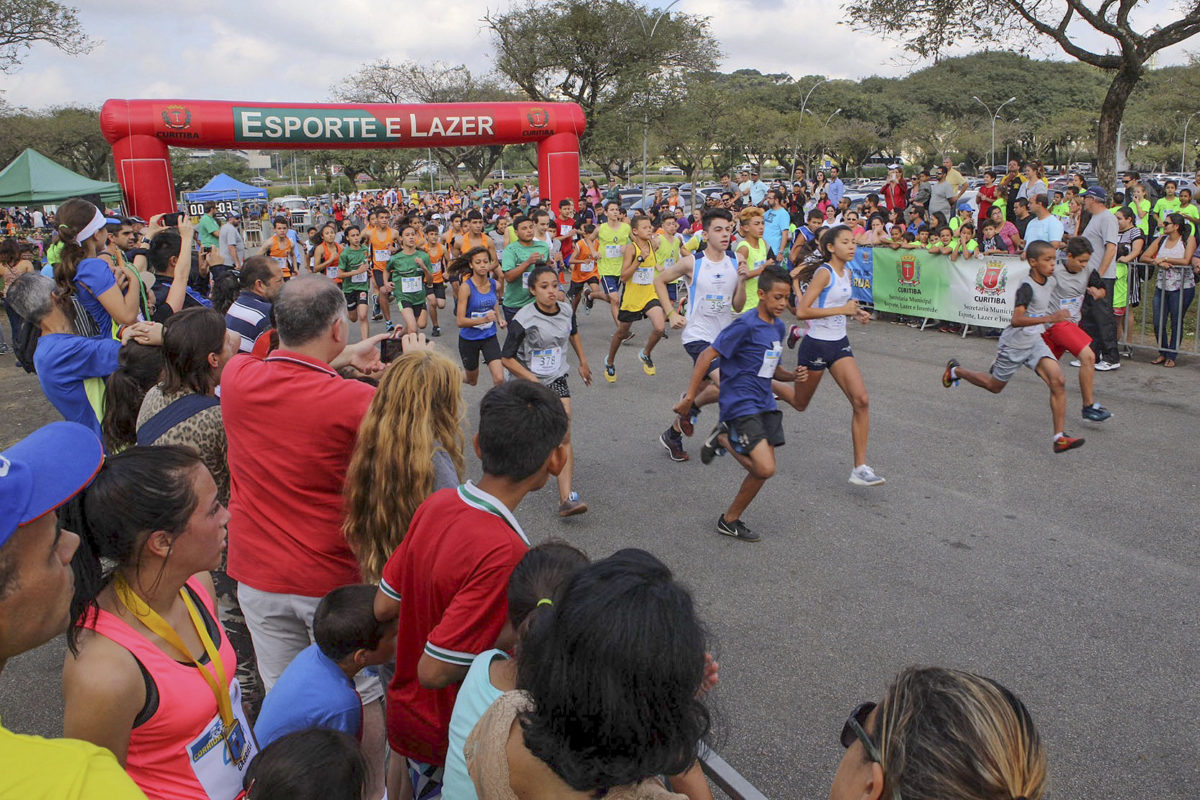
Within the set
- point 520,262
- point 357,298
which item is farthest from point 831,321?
point 357,298

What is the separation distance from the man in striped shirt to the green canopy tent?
12258 mm

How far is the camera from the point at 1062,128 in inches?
1940

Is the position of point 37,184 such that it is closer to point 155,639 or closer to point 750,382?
point 750,382

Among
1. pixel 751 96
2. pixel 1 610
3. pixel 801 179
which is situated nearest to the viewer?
pixel 1 610

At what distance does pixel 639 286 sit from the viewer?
9.88 meters

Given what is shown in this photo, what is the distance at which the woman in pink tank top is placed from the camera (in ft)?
5.40

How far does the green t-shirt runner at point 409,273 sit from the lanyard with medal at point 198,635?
28.7 ft

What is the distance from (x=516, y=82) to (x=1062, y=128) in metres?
35.1

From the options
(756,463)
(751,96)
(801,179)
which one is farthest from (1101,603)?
(751,96)

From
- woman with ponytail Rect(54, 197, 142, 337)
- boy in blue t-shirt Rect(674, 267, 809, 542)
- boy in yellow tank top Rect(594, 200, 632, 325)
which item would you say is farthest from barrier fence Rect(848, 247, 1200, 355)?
woman with ponytail Rect(54, 197, 142, 337)

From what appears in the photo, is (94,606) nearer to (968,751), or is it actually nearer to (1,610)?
(1,610)

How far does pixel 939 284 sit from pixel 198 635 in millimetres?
11122

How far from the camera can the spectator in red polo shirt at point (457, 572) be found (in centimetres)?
204

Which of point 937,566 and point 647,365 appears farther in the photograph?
point 647,365
